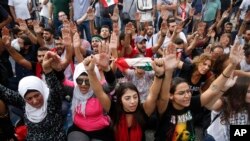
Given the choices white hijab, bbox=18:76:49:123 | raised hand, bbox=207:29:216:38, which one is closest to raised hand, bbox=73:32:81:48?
white hijab, bbox=18:76:49:123

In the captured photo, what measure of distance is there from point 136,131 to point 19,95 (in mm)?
1082

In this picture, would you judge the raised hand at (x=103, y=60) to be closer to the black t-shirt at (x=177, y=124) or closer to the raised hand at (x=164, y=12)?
the black t-shirt at (x=177, y=124)

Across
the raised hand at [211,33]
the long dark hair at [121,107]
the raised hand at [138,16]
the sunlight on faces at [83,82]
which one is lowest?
the long dark hair at [121,107]

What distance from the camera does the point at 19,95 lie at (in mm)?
3236

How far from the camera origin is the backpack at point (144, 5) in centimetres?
720

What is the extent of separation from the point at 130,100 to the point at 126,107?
8 centimetres

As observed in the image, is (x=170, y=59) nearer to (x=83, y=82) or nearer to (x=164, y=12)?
(x=83, y=82)

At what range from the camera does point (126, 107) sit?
310 cm

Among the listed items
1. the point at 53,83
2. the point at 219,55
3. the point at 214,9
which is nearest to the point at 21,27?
the point at 53,83

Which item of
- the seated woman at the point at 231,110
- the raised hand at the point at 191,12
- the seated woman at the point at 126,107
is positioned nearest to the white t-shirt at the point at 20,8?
the raised hand at the point at 191,12

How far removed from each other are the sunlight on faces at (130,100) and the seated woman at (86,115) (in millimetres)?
329

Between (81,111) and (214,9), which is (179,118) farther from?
(214,9)

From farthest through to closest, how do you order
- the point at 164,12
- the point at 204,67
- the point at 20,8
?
the point at 164,12 → the point at 20,8 → the point at 204,67

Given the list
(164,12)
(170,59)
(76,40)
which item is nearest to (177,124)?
(170,59)
